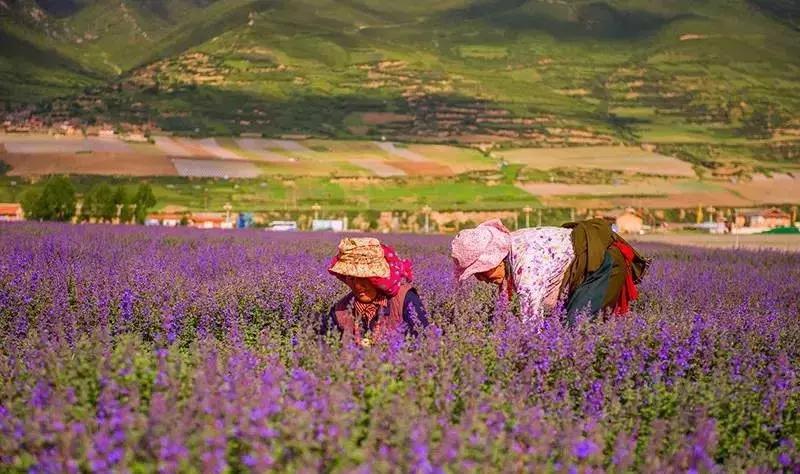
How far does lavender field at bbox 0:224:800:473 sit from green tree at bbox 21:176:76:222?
37.7 m

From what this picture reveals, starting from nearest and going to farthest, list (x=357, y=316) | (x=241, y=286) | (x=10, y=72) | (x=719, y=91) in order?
(x=357, y=316) < (x=241, y=286) < (x=719, y=91) < (x=10, y=72)

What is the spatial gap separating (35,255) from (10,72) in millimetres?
189176

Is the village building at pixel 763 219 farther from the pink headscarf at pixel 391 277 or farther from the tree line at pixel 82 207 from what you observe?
the pink headscarf at pixel 391 277

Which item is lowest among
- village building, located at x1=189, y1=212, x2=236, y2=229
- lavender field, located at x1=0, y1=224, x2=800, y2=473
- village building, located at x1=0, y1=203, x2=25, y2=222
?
village building, located at x1=189, y1=212, x2=236, y2=229

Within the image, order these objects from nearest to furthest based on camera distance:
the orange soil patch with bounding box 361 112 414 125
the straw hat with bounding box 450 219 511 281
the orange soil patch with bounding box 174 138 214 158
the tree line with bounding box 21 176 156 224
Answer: the straw hat with bounding box 450 219 511 281, the tree line with bounding box 21 176 156 224, the orange soil patch with bounding box 174 138 214 158, the orange soil patch with bounding box 361 112 414 125

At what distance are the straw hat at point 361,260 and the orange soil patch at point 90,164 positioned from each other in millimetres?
73576

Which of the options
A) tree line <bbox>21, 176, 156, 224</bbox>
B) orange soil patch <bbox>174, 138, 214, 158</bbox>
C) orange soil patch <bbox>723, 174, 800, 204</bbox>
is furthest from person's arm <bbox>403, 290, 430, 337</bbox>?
orange soil patch <bbox>174, 138, 214, 158</bbox>

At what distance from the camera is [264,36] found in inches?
7215

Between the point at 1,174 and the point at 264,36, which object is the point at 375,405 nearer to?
the point at 1,174

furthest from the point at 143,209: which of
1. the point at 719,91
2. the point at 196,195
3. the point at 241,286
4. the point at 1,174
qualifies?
the point at 719,91

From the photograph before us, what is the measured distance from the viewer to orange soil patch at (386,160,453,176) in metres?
86.6

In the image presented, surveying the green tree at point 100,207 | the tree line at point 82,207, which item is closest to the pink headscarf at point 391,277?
the tree line at point 82,207

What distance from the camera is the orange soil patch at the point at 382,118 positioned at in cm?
12838

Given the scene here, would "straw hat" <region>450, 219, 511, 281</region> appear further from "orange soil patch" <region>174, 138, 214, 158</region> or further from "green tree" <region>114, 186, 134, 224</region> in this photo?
"orange soil patch" <region>174, 138, 214, 158</region>
